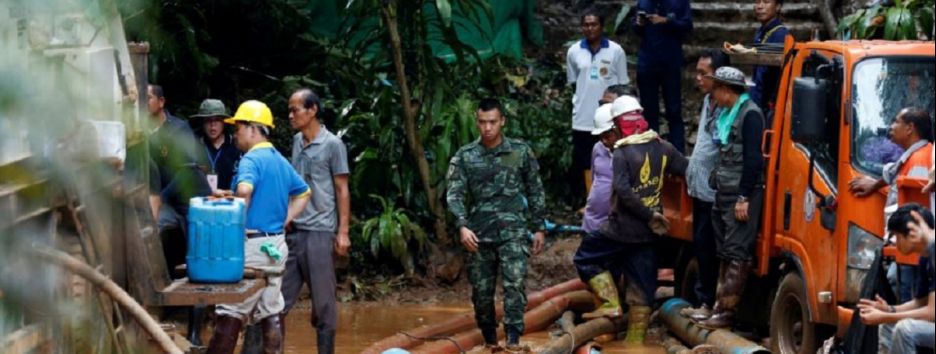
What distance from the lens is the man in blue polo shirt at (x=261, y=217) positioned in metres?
8.62

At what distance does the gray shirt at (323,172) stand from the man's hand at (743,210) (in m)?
2.65

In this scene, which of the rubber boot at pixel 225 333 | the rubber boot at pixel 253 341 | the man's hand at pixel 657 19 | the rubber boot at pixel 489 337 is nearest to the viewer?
the rubber boot at pixel 225 333

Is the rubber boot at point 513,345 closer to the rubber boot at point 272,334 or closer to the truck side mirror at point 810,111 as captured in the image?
the rubber boot at point 272,334

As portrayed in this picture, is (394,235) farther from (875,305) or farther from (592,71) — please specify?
(875,305)

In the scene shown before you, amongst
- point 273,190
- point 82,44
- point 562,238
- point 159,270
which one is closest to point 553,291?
point 562,238

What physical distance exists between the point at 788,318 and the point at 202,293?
14.2 ft

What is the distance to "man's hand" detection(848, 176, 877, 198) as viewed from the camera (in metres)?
8.47

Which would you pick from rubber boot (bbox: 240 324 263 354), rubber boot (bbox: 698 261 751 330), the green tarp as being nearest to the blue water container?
rubber boot (bbox: 240 324 263 354)

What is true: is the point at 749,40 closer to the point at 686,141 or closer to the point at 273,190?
the point at 686,141

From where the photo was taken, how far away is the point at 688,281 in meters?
11.8

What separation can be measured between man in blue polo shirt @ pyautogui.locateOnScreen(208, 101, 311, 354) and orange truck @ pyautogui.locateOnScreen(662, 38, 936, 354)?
9.87ft

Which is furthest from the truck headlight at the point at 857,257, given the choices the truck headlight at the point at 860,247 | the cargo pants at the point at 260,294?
the cargo pants at the point at 260,294

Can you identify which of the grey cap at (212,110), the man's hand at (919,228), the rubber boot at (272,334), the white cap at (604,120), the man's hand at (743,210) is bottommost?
the rubber boot at (272,334)

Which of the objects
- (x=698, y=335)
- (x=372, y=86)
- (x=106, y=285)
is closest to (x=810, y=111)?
(x=698, y=335)
